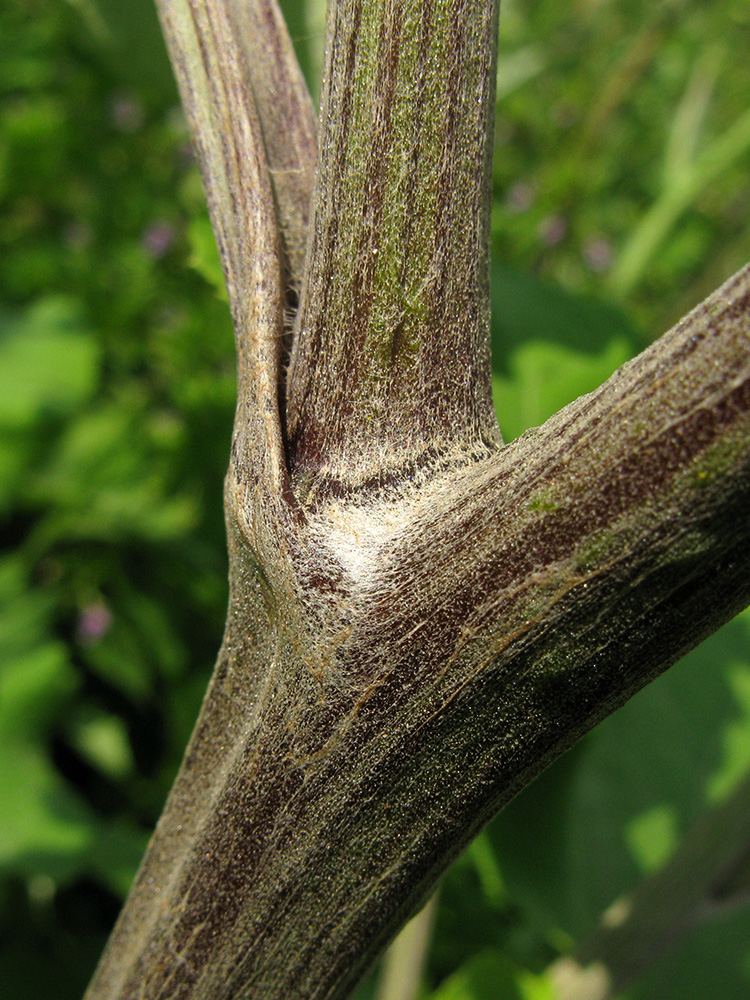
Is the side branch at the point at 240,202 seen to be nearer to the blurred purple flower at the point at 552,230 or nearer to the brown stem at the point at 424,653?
the brown stem at the point at 424,653

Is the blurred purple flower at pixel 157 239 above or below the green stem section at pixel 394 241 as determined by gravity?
above

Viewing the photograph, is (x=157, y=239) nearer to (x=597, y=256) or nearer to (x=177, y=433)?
(x=177, y=433)

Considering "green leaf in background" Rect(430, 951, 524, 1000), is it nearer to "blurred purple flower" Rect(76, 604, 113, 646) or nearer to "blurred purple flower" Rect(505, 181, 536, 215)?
"blurred purple flower" Rect(76, 604, 113, 646)

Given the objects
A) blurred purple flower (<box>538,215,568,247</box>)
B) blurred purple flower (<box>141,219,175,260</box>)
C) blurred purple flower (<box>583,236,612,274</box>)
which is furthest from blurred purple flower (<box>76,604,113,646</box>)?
blurred purple flower (<box>583,236,612,274</box>)

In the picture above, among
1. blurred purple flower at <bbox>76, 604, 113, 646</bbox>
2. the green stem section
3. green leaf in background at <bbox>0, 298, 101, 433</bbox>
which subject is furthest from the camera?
blurred purple flower at <bbox>76, 604, 113, 646</bbox>

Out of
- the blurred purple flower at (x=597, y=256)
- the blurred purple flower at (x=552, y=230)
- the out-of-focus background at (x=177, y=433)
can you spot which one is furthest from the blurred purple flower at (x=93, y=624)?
the blurred purple flower at (x=597, y=256)

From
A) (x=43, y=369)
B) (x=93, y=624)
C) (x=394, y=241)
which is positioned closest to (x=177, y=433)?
(x=43, y=369)

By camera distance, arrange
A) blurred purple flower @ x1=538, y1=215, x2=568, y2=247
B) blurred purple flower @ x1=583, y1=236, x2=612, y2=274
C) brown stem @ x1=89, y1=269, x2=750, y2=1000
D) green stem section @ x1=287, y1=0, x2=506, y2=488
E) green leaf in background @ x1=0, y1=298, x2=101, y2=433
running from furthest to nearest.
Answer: blurred purple flower @ x1=583, y1=236, x2=612, y2=274 < blurred purple flower @ x1=538, y1=215, x2=568, y2=247 < green leaf in background @ x1=0, y1=298, x2=101, y2=433 < green stem section @ x1=287, y1=0, x2=506, y2=488 < brown stem @ x1=89, y1=269, x2=750, y2=1000
